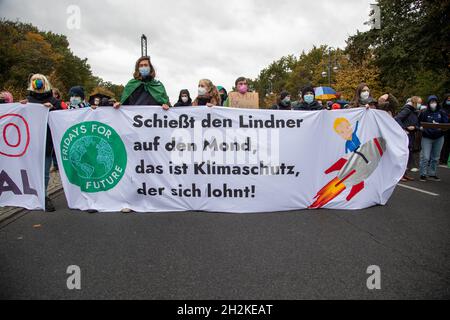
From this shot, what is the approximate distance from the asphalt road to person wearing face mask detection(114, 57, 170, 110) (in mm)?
1796

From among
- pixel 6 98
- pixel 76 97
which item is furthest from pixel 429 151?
pixel 6 98

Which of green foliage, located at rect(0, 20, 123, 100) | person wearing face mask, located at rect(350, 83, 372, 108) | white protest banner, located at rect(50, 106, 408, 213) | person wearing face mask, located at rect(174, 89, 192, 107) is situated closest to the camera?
white protest banner, located at rect(50, 106, 408, 213)

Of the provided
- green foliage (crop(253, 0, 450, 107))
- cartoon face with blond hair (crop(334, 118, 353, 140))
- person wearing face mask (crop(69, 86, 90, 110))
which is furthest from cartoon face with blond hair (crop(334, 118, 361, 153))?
green foliage (crop(253, 0, 450, 107))

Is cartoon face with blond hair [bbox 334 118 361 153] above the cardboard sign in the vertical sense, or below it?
below

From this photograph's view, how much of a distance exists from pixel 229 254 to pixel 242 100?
4.01m

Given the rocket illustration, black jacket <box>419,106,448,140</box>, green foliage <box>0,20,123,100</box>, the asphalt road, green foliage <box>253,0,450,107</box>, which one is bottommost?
the asphalt road

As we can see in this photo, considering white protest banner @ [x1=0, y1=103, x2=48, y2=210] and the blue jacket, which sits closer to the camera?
white protest banner @ [x1=0, y1=103, x2=48, y2=210]

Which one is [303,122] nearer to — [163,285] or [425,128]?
[163,285]

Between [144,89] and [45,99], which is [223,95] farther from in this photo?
[45,99]

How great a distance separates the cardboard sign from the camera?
6680 millimetres

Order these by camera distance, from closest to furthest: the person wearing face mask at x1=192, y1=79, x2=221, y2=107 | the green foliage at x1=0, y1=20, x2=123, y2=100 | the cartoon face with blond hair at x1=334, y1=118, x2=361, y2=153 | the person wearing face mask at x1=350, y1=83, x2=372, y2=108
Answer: the cartoon face with blond hair at x1=334, y1=118, x2=361, y2=153
the person wearing face mask at x1=192, y1=79, x2=221, y2=107
the person wearing face mask at x1=350, y1=83, x2=372, y2=108
the green foliage at x1=0, y1=20, x2=123, y2=100

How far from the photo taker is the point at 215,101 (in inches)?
219

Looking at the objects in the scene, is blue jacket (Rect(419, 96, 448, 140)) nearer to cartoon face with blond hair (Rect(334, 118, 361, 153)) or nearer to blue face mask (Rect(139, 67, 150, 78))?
cartoon face with blond hair (Rect(334, 118, 361, 153))

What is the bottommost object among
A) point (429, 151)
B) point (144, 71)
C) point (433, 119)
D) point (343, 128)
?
point (429, 151)
